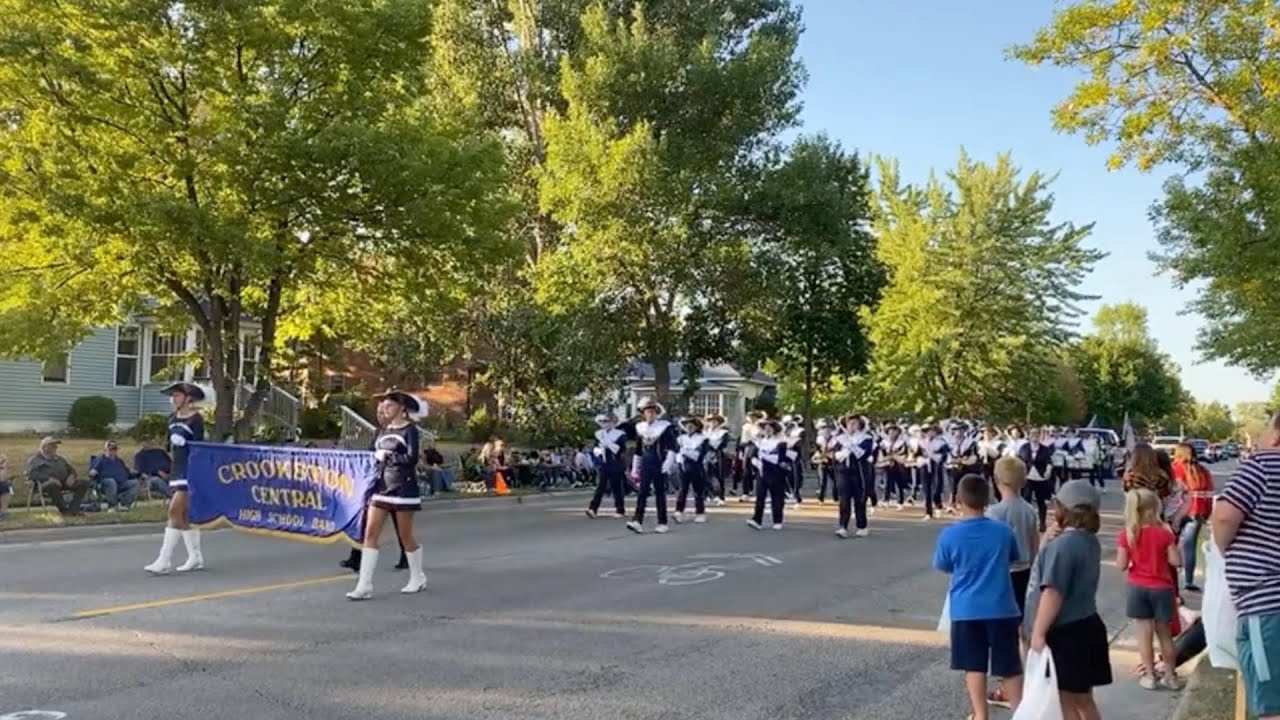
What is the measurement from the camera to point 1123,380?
8644 centimetres

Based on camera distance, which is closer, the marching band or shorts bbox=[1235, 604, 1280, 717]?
shorts bbox=[1235, 604, 1280, 717]

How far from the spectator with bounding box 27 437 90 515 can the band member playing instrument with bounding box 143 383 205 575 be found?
20.6 feet

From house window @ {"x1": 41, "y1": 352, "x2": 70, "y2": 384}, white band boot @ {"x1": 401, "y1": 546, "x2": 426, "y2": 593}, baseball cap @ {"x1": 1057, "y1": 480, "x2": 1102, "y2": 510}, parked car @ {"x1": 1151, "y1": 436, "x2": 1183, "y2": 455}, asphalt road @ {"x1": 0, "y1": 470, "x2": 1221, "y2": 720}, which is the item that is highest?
house window @ {"x1": 41, "y1": 352, "x2": 70, "y2": 384}

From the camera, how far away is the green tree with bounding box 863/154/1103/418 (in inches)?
2014

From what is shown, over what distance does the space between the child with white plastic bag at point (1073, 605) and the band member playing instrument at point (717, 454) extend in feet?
46.2

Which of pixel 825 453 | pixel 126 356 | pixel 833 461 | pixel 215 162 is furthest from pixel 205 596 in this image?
pixel 126 356

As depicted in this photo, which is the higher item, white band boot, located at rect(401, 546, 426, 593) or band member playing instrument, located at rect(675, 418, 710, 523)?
band member playing instrument, located at rect(675, 418, 710, 523)

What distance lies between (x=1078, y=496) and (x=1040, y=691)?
107 cm

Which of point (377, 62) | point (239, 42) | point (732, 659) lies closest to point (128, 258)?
point (239, 42)

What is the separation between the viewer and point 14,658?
7.68m

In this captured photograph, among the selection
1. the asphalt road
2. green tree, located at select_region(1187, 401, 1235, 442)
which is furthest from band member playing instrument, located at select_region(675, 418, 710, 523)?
green tree, located at select_region(1187, 401, 1235, 442)

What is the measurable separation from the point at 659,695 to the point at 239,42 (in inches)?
622

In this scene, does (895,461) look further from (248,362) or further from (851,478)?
(248,362)

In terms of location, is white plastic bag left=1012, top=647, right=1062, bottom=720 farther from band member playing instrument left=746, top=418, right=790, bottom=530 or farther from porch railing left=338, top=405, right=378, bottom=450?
porch railing left=338, top=405, right=378, bottom=450
